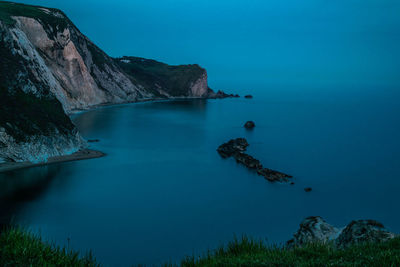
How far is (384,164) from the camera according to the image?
55062 mm

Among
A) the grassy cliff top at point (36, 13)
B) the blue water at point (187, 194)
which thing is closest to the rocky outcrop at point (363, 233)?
the blue water at point (187, 194)

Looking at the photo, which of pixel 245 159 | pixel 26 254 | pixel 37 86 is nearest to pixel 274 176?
pixel 245 159

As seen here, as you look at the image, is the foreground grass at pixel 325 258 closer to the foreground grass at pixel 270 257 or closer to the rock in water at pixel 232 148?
the foreground grass at pixel 270 257

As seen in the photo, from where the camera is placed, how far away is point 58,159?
47.9 meters

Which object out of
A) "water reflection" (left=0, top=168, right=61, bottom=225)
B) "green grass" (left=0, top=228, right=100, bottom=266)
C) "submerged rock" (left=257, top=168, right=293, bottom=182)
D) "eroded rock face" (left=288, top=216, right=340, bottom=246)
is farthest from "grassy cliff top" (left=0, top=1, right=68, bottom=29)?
"eroded rock face" (left=288, top=216, right=340, bottom=246)

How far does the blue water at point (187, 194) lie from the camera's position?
96.9 ft

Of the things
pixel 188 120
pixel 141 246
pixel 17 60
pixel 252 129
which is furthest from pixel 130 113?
pixel 141 246

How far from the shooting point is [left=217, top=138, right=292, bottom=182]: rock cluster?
45750 millimetres

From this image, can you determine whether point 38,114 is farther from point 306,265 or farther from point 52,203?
point 306,265

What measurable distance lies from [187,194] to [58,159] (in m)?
20.5

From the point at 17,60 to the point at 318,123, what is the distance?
8085 cm

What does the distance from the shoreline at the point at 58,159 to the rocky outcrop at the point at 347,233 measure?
118 ft

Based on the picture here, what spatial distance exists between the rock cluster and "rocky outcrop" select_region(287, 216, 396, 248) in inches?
970

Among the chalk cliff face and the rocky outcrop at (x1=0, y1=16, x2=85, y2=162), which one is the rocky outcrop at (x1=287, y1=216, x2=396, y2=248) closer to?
the rocky outcrop at (x1=0, y1=16, x2=85, y2=162)
